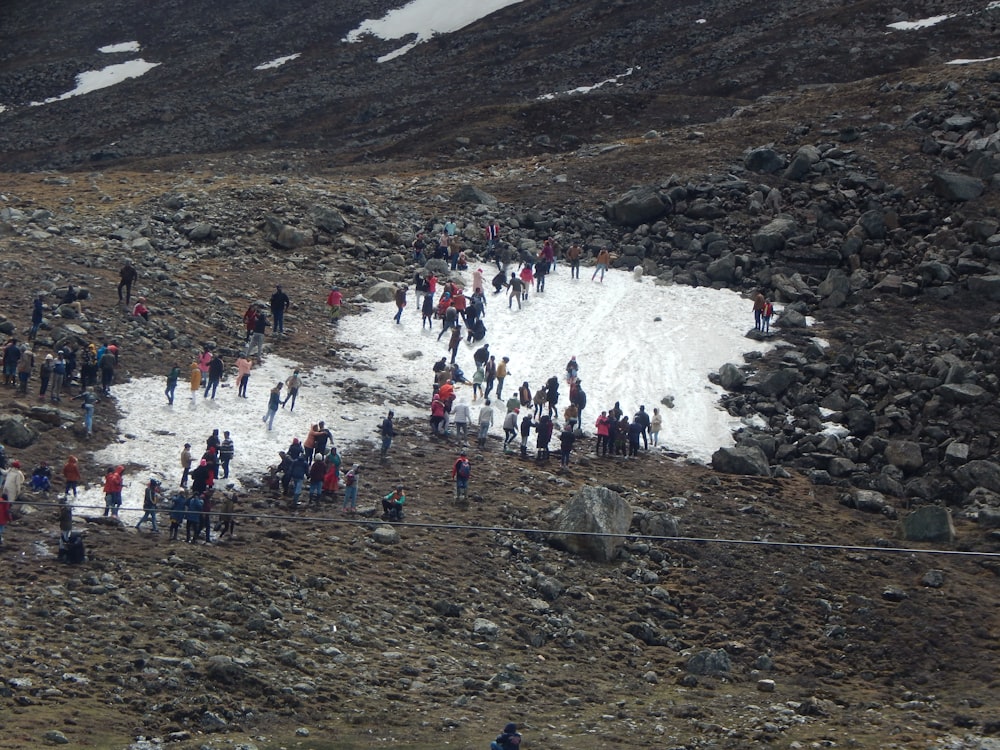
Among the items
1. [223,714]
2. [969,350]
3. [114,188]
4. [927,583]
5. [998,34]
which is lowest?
[223,714]

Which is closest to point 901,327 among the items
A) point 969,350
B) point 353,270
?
point 969,350

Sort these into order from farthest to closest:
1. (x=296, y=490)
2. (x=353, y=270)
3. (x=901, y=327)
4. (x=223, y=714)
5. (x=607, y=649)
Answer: (x=353, y=270), (x=901, y=327), (x=296, y=490), (x=607, y=649), (x=223, y=714)

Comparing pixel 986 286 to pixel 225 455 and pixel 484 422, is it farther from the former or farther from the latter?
pixel 225 455

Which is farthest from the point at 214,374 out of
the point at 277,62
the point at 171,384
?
the point at 277,62

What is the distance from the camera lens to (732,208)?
49.0 m

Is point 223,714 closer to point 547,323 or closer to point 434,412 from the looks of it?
point 434,412

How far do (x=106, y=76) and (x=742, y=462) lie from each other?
6690 cm

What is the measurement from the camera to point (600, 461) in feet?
111

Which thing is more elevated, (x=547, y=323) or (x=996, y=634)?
(x=547, y=323)

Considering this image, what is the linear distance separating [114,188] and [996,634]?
121 ft

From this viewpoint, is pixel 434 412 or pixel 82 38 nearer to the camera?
pixel 434 412

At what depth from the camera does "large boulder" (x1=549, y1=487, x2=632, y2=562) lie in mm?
27703

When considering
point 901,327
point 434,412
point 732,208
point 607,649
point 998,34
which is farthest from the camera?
point 998,34

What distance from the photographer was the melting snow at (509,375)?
3020cm
